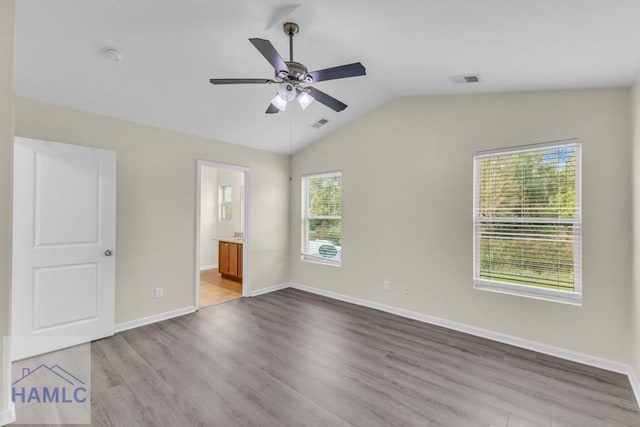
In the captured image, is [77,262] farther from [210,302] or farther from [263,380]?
[263,380]

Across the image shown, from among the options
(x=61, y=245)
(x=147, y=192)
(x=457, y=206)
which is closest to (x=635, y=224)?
(x=457, y=206)

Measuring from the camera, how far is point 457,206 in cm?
348

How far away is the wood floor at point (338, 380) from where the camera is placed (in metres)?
1.99

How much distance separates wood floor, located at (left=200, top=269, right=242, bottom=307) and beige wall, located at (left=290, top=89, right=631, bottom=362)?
50.1 inches

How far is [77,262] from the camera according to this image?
9.84 ft

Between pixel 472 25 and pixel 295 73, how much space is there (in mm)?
1257

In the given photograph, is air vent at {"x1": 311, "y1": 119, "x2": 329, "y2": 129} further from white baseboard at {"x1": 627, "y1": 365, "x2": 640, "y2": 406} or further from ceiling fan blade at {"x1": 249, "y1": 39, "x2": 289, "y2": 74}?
white baseboard at {"x1": 627, "y1": 365, "x2": 640, "y2": 406}

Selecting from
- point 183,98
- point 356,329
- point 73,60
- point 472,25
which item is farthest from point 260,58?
point 356,329

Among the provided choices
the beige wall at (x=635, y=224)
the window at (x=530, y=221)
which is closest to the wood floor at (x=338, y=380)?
the beige wall at (x=635, y=224)

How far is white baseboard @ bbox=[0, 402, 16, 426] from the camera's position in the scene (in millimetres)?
1828

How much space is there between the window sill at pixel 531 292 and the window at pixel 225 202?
18.4 ft

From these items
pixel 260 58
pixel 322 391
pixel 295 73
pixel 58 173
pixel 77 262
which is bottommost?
pixel 322 391

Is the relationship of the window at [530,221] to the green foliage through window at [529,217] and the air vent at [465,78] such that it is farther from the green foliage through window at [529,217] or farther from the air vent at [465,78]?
the air vent at [465,78]

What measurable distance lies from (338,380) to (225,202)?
564 centimetres
